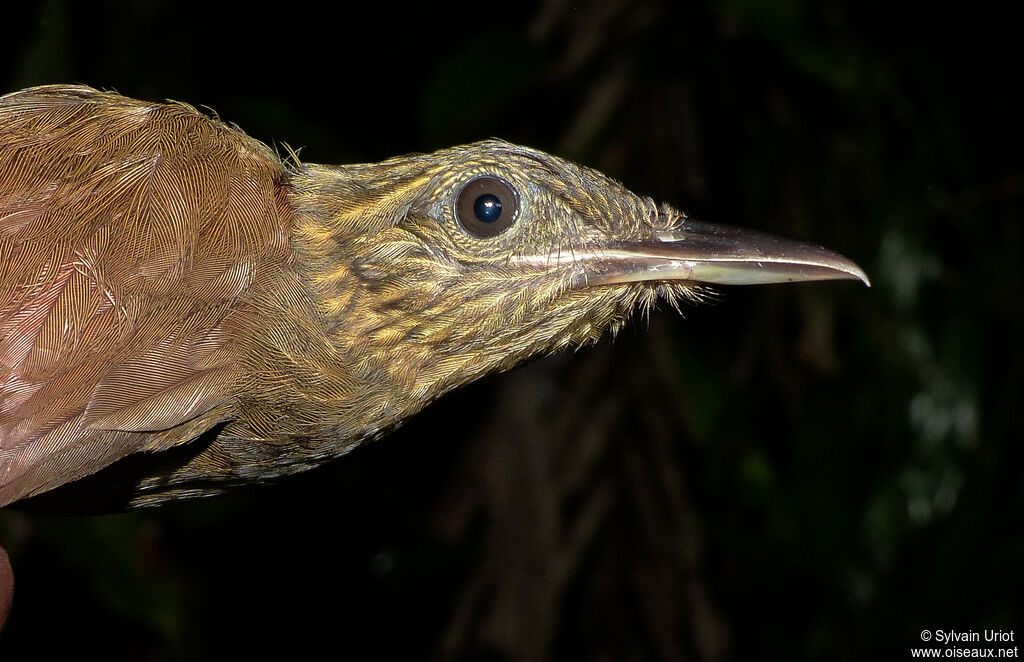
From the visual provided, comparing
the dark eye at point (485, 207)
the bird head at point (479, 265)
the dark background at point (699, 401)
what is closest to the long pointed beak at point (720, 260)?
the bird head at point (479, 265)

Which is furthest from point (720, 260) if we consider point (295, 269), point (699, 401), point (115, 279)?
point (699, 401)

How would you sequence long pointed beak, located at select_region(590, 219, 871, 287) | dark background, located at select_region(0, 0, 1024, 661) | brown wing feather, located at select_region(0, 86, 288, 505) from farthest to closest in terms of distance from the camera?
1. dark background, located at select_region(0, 0, 1024, 661)
2. long pointed beak, located at select_region(590, 219, 871, 287)
3. brown wing feather, located at select_region(0, 86, 288, 505)

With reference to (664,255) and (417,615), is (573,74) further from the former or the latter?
(417,615)

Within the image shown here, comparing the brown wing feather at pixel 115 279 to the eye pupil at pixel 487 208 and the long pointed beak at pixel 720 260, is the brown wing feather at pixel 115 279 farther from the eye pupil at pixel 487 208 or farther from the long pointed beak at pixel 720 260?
the long pointed beak at pixel 720 260

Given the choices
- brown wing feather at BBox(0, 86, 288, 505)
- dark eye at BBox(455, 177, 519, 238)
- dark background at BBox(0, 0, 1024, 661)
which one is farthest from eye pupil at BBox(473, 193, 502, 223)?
dark background at BBox(0, 0, 1024, 661)

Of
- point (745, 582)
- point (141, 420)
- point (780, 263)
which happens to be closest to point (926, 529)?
point (745, 582)

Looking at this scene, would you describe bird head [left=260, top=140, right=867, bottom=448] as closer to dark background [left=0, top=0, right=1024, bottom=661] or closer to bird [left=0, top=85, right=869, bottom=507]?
bird [left=0, top=85, right=869, bottom=507]

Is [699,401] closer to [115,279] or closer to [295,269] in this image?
[295,269]
